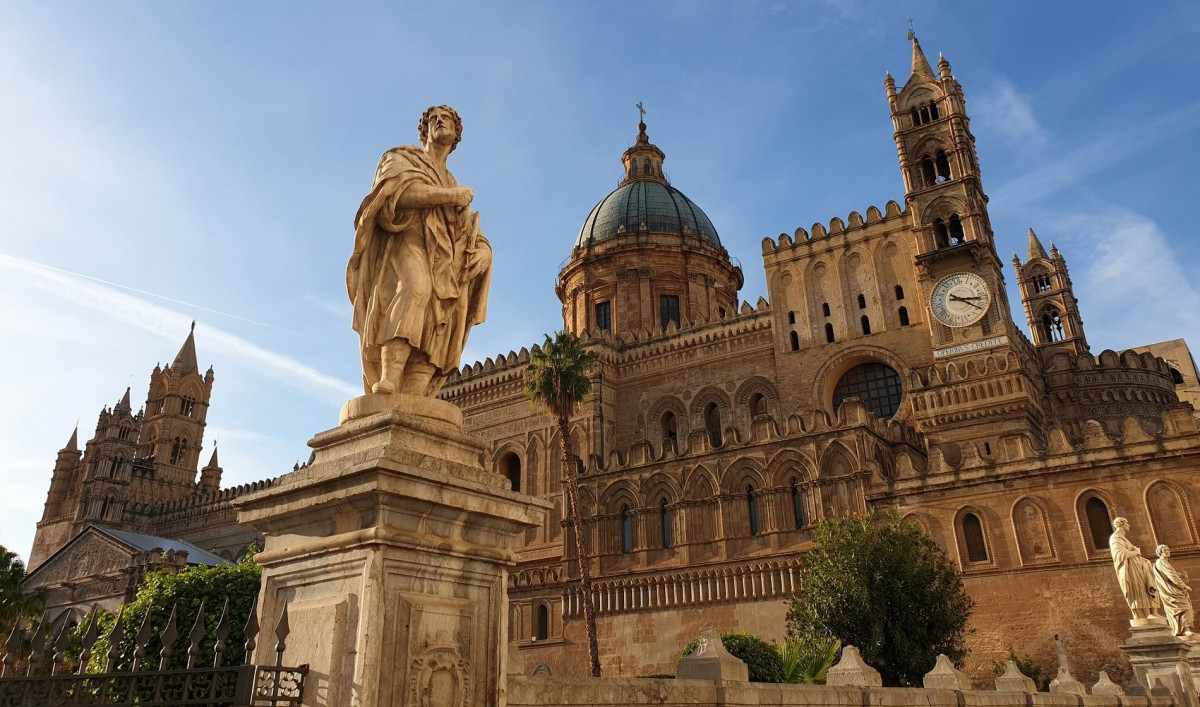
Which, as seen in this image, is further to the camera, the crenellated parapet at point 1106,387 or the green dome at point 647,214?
the green dome at point 647,214

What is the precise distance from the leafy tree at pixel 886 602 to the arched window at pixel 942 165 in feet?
58.6

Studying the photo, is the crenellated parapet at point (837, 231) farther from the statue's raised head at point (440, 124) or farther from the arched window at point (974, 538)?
the statue's raised head at point (440, 124)

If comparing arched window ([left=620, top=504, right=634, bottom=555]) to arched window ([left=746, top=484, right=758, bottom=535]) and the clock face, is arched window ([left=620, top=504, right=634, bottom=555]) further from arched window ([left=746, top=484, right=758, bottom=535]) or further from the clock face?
the clock face

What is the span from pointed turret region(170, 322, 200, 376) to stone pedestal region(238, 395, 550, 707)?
2973 inches

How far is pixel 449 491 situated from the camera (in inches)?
169

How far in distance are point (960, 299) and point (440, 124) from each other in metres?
30.0

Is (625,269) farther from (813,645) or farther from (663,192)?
(813,645)

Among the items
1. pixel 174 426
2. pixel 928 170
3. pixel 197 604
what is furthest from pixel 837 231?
pixel 174 426

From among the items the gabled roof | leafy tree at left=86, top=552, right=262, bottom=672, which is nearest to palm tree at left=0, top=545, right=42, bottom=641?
leafy tree at left=86, top=552, right=262, bottom=672

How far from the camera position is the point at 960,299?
104 ft

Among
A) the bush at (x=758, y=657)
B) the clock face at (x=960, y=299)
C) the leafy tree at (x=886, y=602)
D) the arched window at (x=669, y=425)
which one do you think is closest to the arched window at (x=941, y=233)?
the clock face at (x=960, y=299)

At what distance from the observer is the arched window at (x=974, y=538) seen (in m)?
24.1

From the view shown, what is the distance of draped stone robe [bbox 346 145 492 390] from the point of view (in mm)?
4852

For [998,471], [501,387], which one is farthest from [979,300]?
[501,387]
